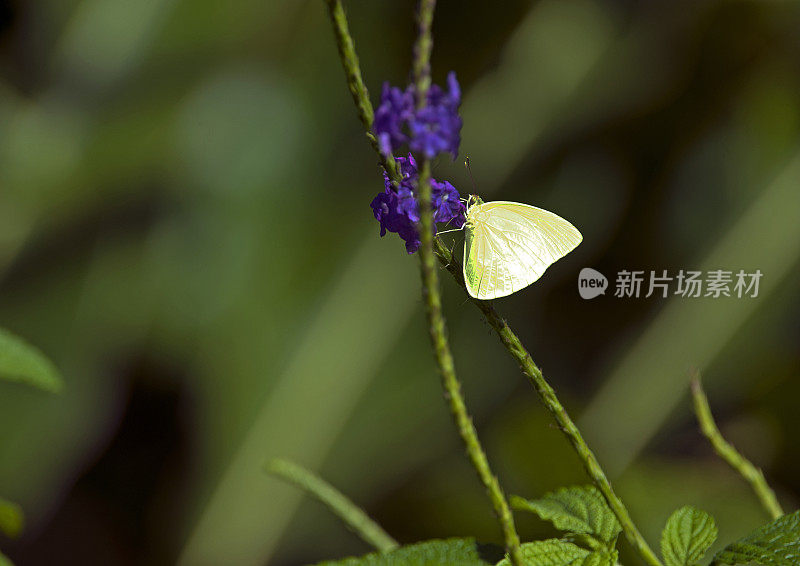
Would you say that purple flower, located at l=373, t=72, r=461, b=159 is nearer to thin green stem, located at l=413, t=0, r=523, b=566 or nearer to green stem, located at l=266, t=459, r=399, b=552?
thin green stem, located at l=413, t=0, r=523, b=566

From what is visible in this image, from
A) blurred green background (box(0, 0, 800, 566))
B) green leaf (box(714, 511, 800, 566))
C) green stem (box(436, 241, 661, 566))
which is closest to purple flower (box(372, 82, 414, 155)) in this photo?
green stem (box(436, 241, 661, 566))

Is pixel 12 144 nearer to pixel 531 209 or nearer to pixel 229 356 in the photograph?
pixel 229 356

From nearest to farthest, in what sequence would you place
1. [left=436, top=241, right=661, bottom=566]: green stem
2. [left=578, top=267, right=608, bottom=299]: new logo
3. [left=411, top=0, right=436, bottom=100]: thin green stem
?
1. [left=411, top=0, right=436, bottom=100]: thin green stem
2. [left=436, top=241, right=661, bottom=566]: green stem
3. [left=578, top=267, right=608, bottom=299]: new logo

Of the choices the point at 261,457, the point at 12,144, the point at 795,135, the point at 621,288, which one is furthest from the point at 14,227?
the point at 795,135

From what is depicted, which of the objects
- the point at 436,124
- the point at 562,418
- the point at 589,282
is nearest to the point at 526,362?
the point at 562,418

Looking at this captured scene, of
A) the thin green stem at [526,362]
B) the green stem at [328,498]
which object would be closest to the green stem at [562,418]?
the thin green stem at [526,362]

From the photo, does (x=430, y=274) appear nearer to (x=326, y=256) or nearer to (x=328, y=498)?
(x=328, y=498)

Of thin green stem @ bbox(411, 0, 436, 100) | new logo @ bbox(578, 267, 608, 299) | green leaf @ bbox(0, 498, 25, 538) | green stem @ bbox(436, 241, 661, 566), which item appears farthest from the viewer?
new logo @ bbox(578, 267, 608, 299)
